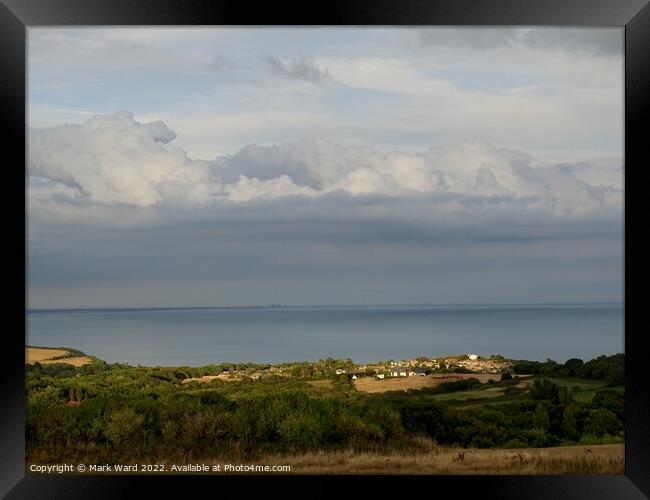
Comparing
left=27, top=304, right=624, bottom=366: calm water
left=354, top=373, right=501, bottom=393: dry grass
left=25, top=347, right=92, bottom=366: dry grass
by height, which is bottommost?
left=354, top=373, right=501, bottom=393: dry grass

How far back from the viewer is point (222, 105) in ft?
14.9

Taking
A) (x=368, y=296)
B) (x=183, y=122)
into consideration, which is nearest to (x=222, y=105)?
(x=183, y=122)

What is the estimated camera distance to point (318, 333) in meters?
A: 4.81

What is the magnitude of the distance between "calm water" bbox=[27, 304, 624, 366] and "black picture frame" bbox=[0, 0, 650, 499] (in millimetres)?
1620

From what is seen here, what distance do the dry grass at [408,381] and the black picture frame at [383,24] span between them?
4.25ft

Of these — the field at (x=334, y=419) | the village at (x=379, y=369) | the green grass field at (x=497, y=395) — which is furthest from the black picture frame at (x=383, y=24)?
the village at (x=379, y=369)

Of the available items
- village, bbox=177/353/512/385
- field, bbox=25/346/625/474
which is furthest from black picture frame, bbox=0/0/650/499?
village, bbox=177/353/512/385

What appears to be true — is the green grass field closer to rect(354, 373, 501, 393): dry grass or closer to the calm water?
rect(354, 373, 501, 393): dry grass

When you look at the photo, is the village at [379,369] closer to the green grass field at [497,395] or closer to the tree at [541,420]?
the green grass field at [497,395]

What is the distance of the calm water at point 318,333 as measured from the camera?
4.61m

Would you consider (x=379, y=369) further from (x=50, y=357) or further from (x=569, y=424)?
(x=50, y=357)

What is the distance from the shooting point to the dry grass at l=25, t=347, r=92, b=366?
14.9 ft

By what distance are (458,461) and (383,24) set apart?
2433mm

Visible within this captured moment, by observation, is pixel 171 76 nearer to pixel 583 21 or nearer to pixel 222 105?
pixel 222 105
